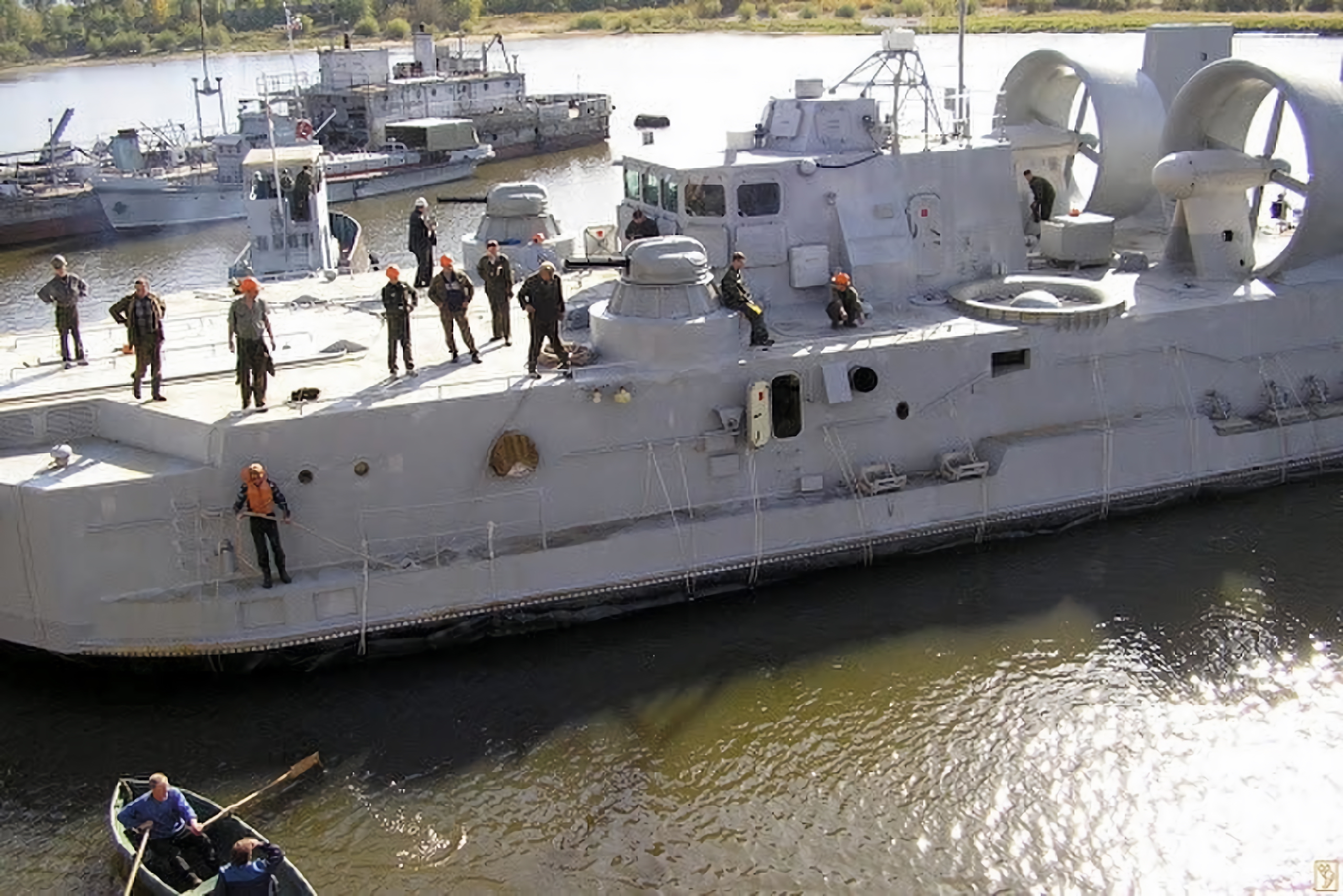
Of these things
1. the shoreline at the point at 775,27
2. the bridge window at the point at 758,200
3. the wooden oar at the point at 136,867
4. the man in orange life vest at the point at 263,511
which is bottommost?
the wooden oar at the point at 136,867

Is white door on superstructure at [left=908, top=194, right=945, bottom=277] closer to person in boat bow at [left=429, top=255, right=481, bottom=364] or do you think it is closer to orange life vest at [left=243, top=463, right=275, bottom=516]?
person in boat bow at [left=429, top=255, right=481, bottom=364]

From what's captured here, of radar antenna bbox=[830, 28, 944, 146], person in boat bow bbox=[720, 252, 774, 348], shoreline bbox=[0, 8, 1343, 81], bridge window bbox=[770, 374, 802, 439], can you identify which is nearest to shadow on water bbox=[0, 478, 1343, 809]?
bridge window bbox=[770, 374, 802, 439]

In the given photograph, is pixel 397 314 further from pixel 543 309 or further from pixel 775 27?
pixel 775 27

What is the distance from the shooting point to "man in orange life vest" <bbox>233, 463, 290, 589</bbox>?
39.1ft

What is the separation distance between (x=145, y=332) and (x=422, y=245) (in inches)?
214

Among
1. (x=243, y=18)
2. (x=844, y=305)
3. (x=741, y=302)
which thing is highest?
(x=243, y=18)

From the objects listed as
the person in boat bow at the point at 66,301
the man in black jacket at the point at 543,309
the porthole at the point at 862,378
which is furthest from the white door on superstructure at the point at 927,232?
the person in boat bow at the point at 66,301

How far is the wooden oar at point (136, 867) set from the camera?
9.53 meters

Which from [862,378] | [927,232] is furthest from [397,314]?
[927,232]

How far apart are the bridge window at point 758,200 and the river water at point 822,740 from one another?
405cm

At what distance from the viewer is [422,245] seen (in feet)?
57.9

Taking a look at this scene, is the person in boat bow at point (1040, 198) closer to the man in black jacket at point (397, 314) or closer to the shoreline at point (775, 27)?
the man in black jacket at point (397, 314)

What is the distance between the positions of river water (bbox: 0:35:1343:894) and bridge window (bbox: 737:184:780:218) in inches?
160

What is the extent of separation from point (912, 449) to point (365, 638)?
6104 millimetres
